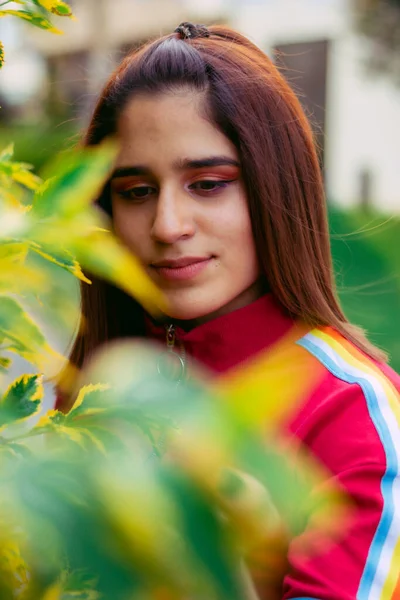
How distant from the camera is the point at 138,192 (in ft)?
3.47

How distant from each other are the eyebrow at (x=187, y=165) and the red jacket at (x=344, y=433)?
0.22 metres

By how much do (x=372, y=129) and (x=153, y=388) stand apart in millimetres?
9869

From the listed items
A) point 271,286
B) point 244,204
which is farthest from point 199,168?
point 271,286

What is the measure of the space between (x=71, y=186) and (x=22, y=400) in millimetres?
104

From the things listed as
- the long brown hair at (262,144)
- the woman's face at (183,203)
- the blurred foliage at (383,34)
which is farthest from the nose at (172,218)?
the blurred foliage at (383,34)

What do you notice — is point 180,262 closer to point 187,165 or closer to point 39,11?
point 187,165

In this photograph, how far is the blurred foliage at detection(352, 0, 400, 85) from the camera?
10.1 metres

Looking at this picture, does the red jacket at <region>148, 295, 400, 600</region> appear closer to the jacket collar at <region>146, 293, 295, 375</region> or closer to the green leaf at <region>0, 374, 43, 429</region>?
the jacket collar at <region>146, 293, 295, 375</region>

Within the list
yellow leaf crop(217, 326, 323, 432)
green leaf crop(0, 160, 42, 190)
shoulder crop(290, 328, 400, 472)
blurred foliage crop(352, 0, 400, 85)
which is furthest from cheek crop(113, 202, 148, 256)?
blurred foliage crop(352, 0, 400, 85)

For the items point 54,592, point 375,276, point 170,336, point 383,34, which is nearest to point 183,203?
point 170,336

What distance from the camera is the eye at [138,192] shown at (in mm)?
1042

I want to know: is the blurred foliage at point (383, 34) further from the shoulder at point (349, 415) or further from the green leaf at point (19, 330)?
the green leaf at point (19, 330)

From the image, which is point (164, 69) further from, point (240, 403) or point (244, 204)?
point (240, 403)

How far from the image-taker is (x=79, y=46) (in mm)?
9469
